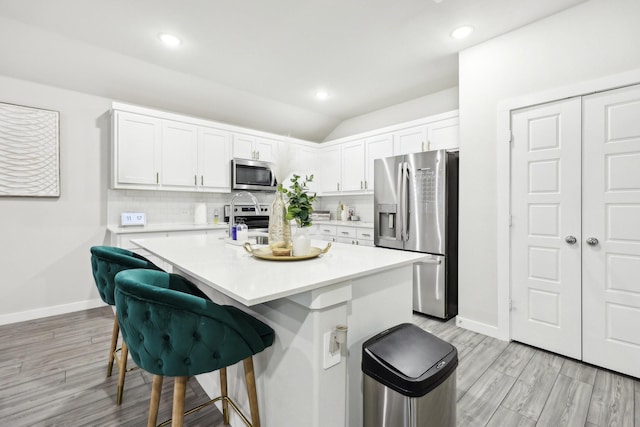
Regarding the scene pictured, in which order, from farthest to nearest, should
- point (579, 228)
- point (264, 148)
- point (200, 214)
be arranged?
point (264, 148), point (200, 214), point (579, 228)

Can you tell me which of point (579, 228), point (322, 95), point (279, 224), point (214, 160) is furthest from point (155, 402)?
point (322, 95)

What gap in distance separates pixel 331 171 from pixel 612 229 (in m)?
3.61

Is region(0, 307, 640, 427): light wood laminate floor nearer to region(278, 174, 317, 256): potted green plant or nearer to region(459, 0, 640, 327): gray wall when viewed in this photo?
region(459, 0, 640, 327): gray wall

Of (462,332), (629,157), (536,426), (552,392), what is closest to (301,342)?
(536,426)

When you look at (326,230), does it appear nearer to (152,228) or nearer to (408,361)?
(152,228)

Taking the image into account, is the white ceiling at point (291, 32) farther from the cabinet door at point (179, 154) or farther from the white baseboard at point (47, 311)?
the white baseboard at point (47, 311)

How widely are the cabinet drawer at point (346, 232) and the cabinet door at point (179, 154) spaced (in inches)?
85.4

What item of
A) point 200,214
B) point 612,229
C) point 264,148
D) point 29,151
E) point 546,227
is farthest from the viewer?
point 264,148

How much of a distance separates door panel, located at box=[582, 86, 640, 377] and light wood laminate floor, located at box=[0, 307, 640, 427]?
238 mm

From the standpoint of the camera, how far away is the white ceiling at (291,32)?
2.32 metres

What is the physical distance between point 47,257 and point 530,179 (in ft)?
16.2

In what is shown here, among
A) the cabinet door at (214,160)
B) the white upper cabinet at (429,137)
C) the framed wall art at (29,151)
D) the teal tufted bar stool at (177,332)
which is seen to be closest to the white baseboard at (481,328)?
the white upper cabinet at (429,137)

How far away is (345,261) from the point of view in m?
1.54

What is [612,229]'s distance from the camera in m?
2.15
